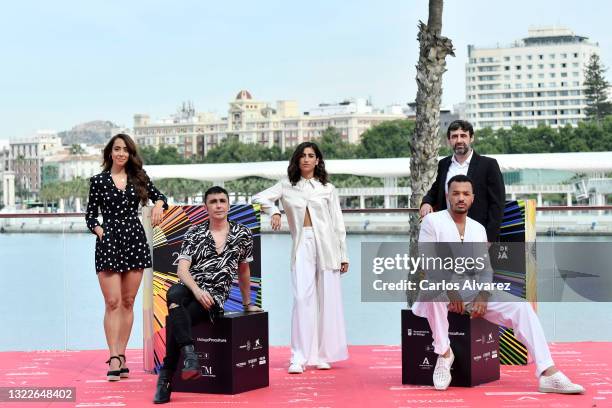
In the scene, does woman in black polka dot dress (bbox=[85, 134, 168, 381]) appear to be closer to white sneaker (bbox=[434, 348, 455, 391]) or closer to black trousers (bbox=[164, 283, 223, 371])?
black trousers (bbox=[164, 283, 223, 371])

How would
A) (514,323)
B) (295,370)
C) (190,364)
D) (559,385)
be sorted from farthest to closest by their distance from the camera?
1. (295,370)
2. (514,323)
3. (559,385)
4. (190,364)

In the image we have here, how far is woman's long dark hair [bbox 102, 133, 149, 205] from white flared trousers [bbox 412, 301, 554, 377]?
165cm

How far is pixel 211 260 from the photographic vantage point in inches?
210

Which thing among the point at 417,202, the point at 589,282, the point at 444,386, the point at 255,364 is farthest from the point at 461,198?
the point at 417,202

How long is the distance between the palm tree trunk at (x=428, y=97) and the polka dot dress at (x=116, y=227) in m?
4.56

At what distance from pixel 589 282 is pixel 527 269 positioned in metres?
1.10

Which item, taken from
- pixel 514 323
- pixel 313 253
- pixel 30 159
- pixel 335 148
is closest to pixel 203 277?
pixel 313 253

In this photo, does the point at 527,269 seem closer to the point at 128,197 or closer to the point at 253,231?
the point at 253,231

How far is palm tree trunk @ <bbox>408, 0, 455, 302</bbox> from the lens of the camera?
10172mm

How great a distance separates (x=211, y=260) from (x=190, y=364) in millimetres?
549

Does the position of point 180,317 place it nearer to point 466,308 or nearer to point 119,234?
point 119,234

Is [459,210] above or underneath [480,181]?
underneath

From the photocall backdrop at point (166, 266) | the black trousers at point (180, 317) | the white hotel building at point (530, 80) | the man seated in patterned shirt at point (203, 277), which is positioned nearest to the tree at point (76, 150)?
the white hotel building at point (530, 80)

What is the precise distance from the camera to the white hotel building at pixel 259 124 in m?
142
